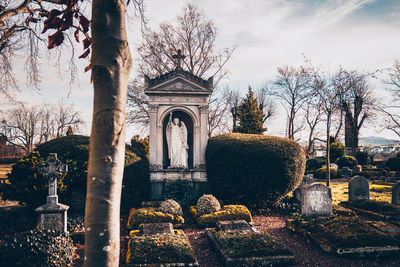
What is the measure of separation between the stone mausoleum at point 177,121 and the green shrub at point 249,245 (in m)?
4.13

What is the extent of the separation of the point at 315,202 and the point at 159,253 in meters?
5.21

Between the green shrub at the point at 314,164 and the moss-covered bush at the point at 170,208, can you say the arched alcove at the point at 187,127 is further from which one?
the green shrub at the point at 314,164

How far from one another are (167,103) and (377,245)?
795 cm

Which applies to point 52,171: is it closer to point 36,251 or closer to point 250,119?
point 36,251

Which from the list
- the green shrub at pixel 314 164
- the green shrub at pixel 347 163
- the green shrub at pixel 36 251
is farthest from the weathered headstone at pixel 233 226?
the green shrub at pixel 347 163

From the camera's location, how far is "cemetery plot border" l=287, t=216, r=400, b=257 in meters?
6.20

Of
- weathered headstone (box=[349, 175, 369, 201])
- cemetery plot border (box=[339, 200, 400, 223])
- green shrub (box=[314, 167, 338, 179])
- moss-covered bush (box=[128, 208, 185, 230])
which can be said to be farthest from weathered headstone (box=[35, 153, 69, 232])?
green shrub (box=[314, 167, 338, 179])

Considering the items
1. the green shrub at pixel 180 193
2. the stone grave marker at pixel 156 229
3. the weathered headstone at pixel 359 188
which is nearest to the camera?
the stone grave marker at pixel 156 229

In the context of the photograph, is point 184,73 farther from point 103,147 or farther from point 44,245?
point 103,147

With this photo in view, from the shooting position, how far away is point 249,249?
591 centimetres

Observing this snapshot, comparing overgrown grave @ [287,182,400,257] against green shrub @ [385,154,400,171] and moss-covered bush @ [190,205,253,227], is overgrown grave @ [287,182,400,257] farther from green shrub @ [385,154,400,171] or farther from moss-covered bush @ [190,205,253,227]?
green shrub @ [385,154,400,171]

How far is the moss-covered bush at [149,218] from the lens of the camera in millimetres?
7891

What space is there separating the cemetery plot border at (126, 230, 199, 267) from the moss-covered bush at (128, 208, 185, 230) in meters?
1.66

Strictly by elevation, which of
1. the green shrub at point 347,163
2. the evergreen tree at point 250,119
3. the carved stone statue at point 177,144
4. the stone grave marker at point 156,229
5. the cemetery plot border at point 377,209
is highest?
the evergreen tree at point 250,119
